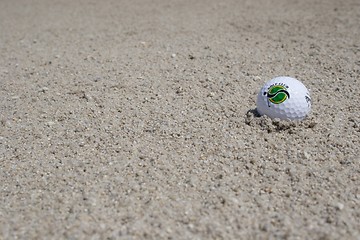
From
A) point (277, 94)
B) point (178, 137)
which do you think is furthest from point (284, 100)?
point (178, 137)

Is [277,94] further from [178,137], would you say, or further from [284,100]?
[178,137]

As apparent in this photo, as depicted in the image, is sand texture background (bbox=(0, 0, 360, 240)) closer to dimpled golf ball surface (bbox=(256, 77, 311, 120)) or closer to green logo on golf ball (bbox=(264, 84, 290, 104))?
dimpled golf ball surface (bbox=(256, 77, 311, 120))

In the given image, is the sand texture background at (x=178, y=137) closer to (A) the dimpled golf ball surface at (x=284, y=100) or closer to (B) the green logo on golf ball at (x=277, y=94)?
(A) the dimpled golf ball surface at (x=284, y=100)

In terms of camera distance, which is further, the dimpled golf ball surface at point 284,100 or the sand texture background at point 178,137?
the dimpled golf ball surface at point 284,100

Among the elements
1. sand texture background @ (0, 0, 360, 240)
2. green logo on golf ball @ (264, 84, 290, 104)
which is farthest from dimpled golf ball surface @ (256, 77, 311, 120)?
sand texture background @ (0, 0, 360, 240)

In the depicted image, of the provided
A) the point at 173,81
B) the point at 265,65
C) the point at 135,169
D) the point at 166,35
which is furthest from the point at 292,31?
the point at 135,169

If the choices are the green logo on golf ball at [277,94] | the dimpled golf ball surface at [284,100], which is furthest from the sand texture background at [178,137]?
the green logo on golf ball at [277,94]
